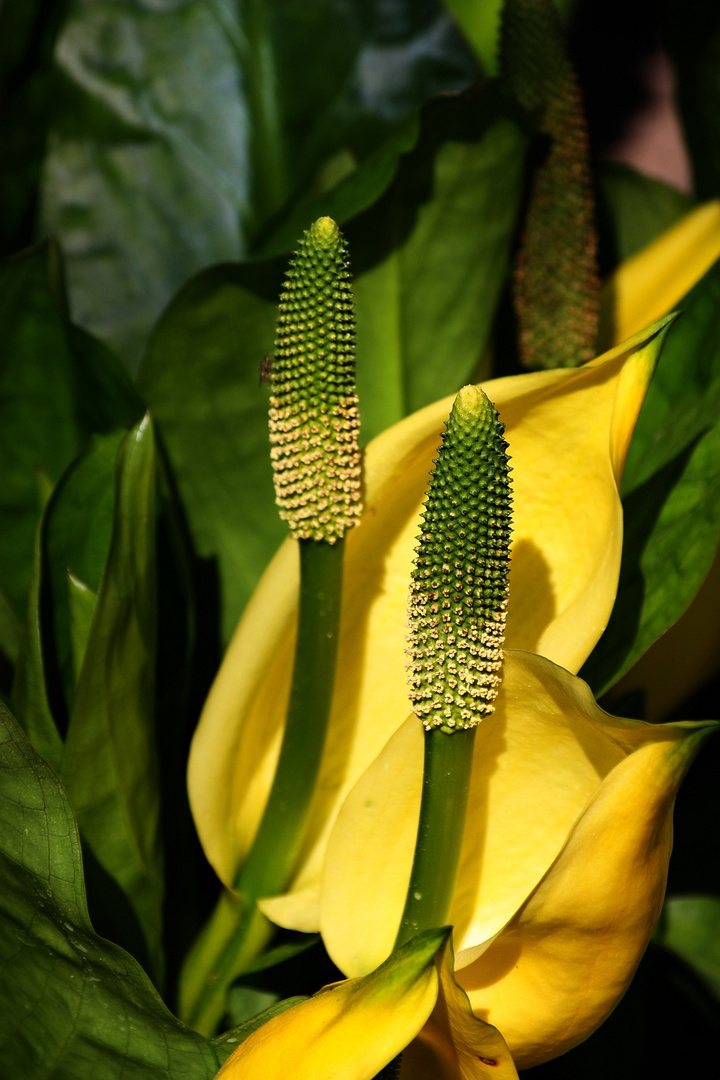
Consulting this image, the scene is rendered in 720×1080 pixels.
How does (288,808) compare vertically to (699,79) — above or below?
below

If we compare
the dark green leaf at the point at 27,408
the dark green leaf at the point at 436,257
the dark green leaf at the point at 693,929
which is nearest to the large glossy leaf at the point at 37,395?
the dark green leaf at the point at 27,408

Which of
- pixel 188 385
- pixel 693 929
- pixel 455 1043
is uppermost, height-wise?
pixel 188 385

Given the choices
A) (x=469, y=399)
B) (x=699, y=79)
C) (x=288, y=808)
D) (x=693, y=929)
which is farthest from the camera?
(x=699, y=79)

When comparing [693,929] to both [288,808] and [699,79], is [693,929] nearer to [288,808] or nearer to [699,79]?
[288,808]

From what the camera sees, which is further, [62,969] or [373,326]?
[373,326]

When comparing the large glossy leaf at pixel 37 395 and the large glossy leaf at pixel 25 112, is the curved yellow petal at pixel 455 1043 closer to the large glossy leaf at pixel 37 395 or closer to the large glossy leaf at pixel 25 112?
the large glossy leaf at pixel 37 395

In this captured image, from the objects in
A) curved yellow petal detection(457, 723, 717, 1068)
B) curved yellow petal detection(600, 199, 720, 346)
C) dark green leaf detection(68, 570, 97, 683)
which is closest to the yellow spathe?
curved yellow petal detection(457, 723, 717, 1068)

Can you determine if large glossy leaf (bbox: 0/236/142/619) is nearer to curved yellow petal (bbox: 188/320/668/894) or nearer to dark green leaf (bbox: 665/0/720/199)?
curved yellow petal (bbox: 188/320/668/894)

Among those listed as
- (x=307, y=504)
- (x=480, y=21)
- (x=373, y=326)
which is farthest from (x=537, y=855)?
(x=480, y=21)
